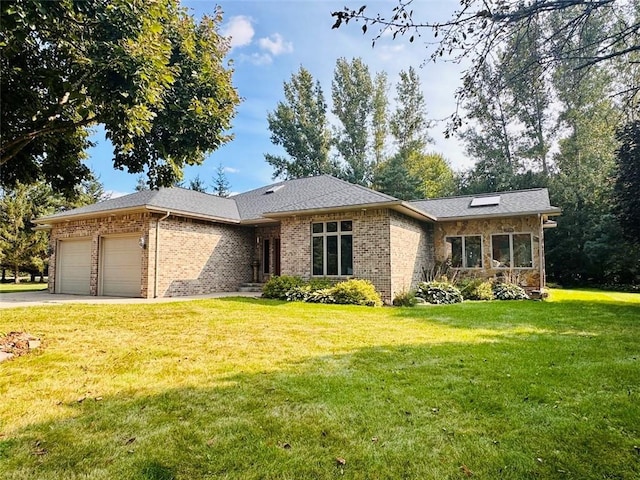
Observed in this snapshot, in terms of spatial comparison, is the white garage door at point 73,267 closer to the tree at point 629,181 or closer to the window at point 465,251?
the window at point 465,251

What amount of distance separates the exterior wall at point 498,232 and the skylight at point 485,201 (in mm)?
1010

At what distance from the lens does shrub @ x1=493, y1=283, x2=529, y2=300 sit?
13.4 metres

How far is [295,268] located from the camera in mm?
13484

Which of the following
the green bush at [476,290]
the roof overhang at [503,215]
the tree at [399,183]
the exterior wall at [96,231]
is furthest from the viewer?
the tree at [399,183]

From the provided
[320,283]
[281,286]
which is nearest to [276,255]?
[281,286]

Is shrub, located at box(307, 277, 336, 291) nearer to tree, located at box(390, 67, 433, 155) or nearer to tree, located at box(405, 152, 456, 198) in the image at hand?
tree, located at box(405, 152, 456, 198)

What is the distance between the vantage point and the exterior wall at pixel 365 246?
11859 millimetres

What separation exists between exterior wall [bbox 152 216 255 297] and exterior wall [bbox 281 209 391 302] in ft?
12.1

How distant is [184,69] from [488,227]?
507 inches

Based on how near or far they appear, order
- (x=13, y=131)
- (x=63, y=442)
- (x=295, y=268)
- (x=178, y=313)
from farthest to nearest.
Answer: (x=295, y=268)
(x=178, y=313)
(x=13, y=131)
(x=63, y=442)

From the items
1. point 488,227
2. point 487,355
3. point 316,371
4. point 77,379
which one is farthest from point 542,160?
point 77,379

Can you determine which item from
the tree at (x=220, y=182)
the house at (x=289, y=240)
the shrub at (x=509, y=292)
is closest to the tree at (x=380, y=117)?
the tree at (x=220, y=182)

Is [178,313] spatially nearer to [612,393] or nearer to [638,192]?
[612,393]

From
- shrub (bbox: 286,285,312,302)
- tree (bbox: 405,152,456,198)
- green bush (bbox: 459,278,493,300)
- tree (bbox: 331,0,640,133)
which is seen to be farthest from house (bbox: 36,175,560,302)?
tree (bbox: 405,152,456,198)
